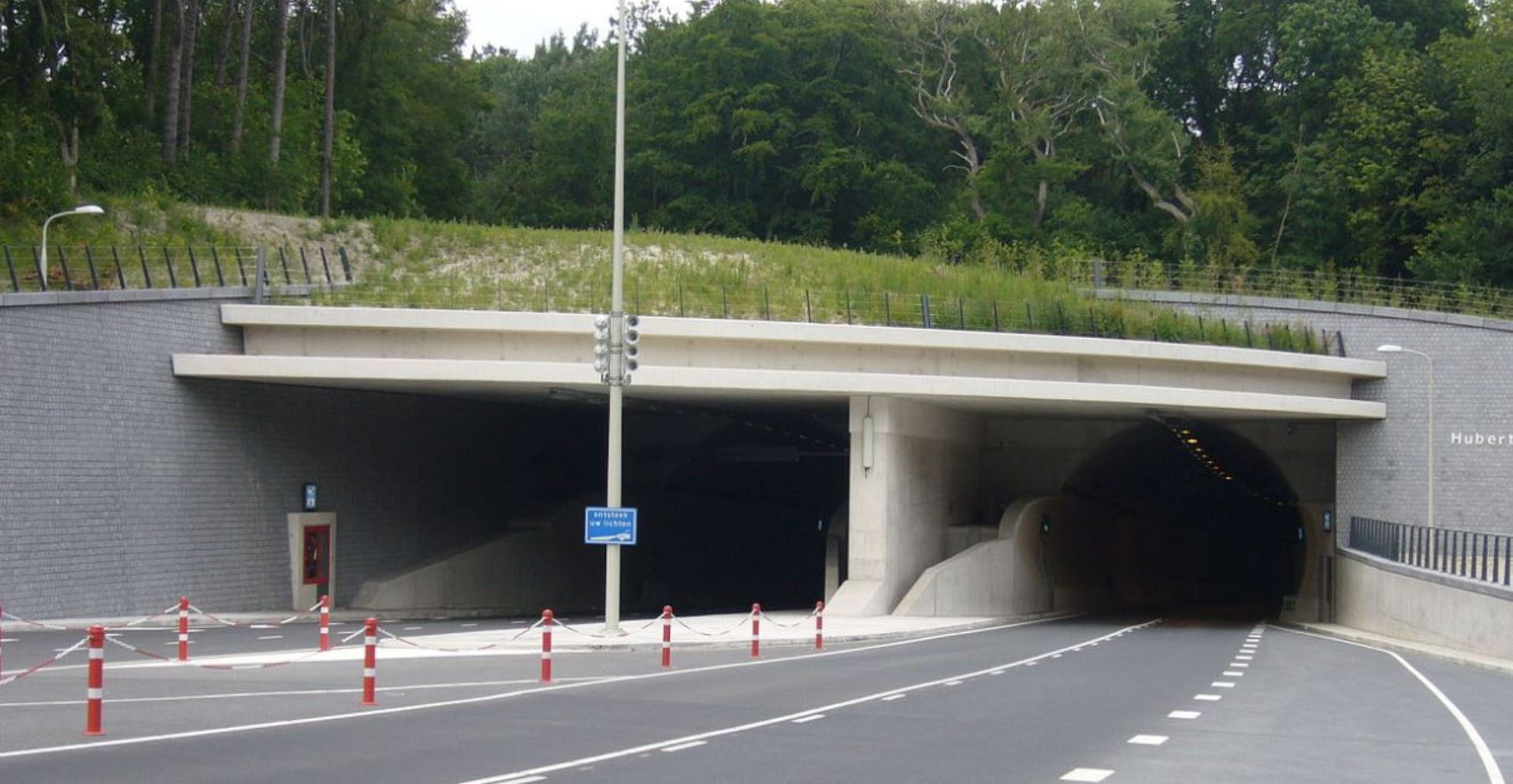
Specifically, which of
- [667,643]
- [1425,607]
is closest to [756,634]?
[667,643]

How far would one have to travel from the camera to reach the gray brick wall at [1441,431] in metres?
44.2

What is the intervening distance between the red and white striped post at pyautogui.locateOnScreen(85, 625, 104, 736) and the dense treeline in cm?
4881

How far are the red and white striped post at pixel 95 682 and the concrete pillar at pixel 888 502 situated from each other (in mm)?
24299

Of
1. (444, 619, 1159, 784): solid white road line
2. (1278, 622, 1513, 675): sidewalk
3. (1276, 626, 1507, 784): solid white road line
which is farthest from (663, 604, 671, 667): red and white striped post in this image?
(1278, 622, 1513, 675): sidewalk

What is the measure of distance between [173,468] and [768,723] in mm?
21501

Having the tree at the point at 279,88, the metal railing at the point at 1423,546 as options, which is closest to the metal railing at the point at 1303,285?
the metal railing at the point at 1423,546

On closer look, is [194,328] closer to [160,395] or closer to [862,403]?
[160,395]

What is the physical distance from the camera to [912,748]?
48.5 feet

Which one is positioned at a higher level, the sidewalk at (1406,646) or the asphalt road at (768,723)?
the asphalt road at (768,723)

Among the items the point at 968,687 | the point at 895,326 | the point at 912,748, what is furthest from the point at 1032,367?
the point at 912,748

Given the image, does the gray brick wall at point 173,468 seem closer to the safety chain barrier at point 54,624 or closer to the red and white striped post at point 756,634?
the safety chain barrier at point 54,624

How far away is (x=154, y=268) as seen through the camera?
39.4m

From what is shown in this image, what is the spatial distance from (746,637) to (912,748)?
15255mm

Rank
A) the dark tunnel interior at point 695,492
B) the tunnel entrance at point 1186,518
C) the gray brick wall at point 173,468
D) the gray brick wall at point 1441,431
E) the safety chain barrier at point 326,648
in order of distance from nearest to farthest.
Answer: the safety chain barrier at point 326,648
the gray brick wall at point 173,468
the gray brick wall at point 1441,431
the dark tunnel interior at point 695,492
the tunnel entrance at point 1186,518
